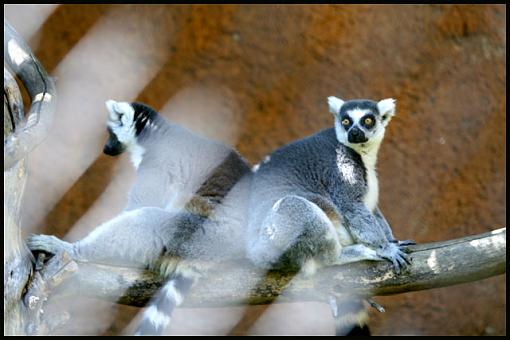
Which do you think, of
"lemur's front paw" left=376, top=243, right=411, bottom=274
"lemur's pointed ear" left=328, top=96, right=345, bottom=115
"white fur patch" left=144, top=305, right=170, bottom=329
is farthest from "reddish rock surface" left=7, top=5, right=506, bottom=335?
"white fur patch" left=144, top=305, right=170, bottom=329

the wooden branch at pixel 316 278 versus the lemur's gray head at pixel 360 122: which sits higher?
the lemur's gray head at pixel 360 122

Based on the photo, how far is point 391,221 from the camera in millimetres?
6184

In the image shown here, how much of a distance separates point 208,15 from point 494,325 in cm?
387

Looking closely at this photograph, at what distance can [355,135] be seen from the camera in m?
4.22

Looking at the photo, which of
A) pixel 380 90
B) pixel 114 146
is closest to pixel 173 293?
pixel 114 146

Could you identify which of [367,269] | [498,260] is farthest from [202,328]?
[498,260]

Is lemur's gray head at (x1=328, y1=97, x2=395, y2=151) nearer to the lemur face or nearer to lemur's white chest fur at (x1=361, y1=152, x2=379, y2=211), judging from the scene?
lemur's white chest fur at (x1=361, y1=152, x2=379, y2=211)

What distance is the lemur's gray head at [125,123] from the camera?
4.20 metres

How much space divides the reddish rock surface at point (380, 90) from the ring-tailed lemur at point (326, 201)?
166 cm

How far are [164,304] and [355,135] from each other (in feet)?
5.03

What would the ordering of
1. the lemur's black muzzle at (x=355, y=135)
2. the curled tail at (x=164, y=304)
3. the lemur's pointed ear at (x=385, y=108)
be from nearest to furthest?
1. the curled tail at (x=164, y=304)
2. the lemur's black muzzle at (x=355, y=135)
3. the lemur's pointed ear at (x=385, y=108)

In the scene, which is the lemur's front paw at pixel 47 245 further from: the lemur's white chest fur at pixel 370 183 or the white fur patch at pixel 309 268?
the lemur's white chest fur at pixel 370 183

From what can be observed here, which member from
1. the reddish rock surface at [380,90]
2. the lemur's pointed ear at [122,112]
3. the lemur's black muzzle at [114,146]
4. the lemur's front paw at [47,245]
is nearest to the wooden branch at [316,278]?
the lemur's front paw at [47,245]

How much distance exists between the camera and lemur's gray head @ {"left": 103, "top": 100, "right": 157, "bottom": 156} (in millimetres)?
4203
